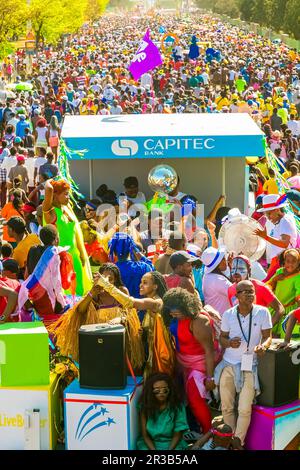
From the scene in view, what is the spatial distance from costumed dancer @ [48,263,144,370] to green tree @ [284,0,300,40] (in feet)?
194

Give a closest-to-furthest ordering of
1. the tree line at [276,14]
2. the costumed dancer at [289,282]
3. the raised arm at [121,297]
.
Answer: the raised arm at [121,297], the costumed dancer at [289,282], the tree line at [276,14]

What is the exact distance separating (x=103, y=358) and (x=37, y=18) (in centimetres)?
4830

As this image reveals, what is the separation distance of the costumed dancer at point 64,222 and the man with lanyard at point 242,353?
9.85ft

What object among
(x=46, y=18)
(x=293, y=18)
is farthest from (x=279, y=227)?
(x=293, y=18)

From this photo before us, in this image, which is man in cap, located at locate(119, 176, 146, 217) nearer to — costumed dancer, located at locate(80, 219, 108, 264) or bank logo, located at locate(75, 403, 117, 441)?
costumed dancer, located at locate(80, 219, 108, 264)

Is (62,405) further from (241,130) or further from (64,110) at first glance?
(64,110)

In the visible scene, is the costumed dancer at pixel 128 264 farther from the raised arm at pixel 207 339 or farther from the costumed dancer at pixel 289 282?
the raised arm at pixel 207 339

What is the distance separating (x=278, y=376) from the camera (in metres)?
6.70

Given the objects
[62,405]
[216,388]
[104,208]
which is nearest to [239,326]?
[216,388]

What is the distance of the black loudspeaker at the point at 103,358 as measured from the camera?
6.70 meters

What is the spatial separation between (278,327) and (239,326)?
0.96 metres

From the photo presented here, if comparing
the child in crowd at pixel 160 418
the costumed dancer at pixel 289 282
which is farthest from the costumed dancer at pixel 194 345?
the costumed dancer at pixel 289 282

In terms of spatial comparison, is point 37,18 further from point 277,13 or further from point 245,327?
point 245,327
